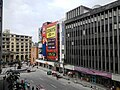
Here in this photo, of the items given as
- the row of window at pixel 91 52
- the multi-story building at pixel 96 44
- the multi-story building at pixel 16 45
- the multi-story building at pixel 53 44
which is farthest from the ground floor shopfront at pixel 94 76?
A: the multi-story building at pixel 16 45

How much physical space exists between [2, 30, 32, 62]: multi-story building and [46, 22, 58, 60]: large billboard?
207 feet

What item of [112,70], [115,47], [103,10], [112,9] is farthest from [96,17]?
[112,70]

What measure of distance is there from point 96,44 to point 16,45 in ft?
385

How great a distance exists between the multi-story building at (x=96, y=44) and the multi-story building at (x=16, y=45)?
306ft

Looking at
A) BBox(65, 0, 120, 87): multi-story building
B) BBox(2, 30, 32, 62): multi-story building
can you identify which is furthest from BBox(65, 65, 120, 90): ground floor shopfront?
BBox(2, 30, 32, 62): multi-story building

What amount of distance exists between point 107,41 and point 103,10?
326 inches

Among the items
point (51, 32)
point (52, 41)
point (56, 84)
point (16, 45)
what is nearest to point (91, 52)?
point (56, 84)

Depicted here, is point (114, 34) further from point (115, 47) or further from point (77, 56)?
point (77, 56)

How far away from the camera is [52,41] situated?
90.0 meters

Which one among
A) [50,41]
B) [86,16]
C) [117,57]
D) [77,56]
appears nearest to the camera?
[117,57]

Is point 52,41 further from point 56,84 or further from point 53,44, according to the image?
point 56,84

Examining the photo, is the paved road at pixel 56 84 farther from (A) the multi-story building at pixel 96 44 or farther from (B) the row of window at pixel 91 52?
(B) the row of window at pixel 91 52

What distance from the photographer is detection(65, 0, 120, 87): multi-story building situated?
46.3 meters

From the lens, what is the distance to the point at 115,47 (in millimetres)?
46000
